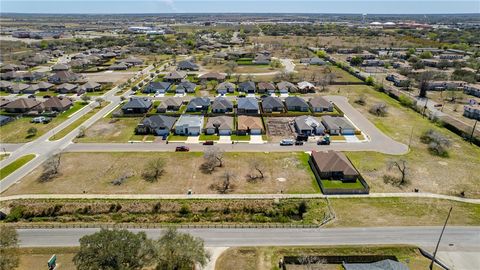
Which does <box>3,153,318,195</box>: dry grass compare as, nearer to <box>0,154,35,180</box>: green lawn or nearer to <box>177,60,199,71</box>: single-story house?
<box>0,154,35,180</box>: green lawn

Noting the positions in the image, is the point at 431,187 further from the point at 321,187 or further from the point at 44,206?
the point at 44,206

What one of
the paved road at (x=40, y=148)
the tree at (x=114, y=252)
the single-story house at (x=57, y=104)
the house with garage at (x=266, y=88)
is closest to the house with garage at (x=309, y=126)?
the house with garage at (x=266, y=88)

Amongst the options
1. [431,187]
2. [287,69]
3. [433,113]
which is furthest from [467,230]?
[287,69]

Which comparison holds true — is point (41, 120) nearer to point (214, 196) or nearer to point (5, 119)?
point (5, 119)

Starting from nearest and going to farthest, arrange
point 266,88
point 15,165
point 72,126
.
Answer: point 15,165
point 72,126
point 266,88

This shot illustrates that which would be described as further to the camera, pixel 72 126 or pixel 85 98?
pixel 85 98

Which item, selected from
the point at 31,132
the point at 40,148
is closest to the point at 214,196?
the point at 40,148

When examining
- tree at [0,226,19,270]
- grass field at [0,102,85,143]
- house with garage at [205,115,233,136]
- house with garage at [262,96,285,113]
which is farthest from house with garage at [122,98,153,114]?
tree at [0,226,19,270]
